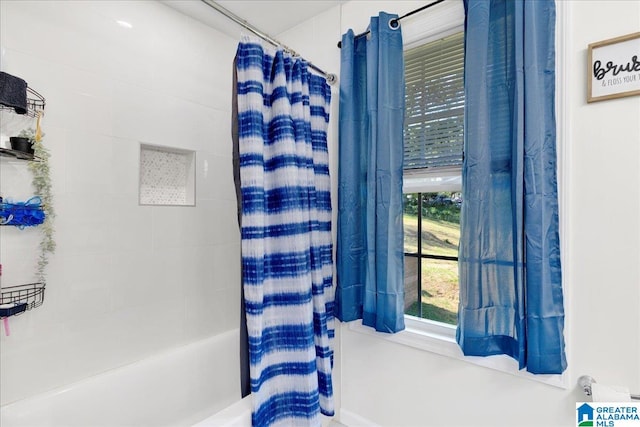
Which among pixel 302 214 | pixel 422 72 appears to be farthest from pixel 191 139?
pixel 422 72

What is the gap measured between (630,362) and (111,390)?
204 centimetres

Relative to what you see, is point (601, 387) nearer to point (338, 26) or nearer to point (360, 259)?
point (360, 259)

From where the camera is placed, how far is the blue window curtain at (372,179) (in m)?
1.38

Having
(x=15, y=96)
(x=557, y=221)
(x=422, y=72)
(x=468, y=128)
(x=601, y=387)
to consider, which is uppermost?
(x=422, y=72)

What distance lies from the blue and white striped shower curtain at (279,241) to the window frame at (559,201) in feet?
1.41

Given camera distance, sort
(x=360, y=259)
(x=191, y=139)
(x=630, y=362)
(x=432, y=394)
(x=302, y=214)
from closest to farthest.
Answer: (x=630, y=362) < (x=302, y=214) < (x=432, y=394) < (x=360, y=259) < (x=191, y=139)

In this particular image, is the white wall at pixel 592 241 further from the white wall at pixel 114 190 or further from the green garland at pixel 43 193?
the green garland at pixel 43 193

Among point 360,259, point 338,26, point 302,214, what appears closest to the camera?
point 302,214

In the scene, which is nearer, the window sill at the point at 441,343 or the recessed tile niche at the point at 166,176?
the window sill at the point at 441,343

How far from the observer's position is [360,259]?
1525 millimetres

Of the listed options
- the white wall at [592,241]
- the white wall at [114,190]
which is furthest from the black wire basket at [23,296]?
the white wall at [592,241]

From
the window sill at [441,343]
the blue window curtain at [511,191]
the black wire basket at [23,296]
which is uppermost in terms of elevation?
the blue window curtain at [511,191]
